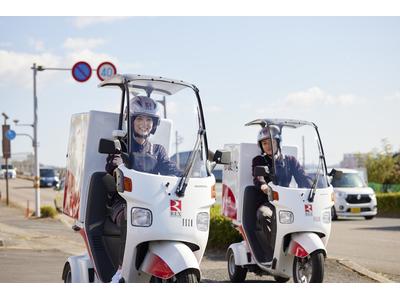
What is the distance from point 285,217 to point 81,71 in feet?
29.5

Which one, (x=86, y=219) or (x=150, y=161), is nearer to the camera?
(x=150, y=161)

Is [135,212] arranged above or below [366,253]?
above

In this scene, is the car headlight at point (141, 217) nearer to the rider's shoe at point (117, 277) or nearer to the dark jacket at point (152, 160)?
the dark jacket at point (152, 160)

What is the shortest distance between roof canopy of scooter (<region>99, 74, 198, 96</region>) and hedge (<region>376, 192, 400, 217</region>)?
1799cm

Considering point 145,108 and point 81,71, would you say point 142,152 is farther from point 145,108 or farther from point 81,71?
point 81,71

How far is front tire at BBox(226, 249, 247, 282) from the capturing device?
8.41 m

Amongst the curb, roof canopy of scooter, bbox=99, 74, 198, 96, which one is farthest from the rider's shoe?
the curb

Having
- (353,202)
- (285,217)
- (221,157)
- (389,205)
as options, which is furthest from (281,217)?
(389,205)

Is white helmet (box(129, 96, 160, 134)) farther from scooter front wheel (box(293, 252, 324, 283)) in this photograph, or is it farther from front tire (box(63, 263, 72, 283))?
scooter front wheel (box(293, 252, 324, 283))

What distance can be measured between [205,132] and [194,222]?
841 millimetres

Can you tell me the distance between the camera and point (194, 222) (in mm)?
5695

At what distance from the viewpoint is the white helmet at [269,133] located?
8047 millimetres
